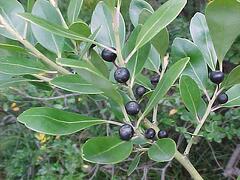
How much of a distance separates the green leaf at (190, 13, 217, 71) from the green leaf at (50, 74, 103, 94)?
22 cm

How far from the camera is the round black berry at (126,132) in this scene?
618mm

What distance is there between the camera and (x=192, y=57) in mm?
747

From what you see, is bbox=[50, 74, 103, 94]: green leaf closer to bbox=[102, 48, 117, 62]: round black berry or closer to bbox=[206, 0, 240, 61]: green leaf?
bbox=[102, 48, 117, 62]: round black berry

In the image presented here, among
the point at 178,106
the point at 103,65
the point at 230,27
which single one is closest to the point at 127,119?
the point at 103,65

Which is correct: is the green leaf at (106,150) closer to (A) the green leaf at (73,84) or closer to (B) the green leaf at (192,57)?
(A) the green leaf at (73,84)

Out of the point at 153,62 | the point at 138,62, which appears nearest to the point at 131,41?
the point at 138,62

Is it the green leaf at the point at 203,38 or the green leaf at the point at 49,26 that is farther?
the green leaf at the point at 203,38

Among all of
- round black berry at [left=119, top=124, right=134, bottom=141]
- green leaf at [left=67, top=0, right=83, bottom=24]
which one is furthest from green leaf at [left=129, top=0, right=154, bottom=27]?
round black berry at [left=119, top=124, right=134, bottom=141]

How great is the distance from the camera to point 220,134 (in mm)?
1779

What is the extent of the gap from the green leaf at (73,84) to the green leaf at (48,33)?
75 mm

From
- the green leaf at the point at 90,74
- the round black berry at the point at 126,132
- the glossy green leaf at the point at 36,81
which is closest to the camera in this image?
the green leaf at the point at 90,74

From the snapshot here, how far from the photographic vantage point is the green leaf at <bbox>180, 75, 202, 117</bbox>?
26.7 inches

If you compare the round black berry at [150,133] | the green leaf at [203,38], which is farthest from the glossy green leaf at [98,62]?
the green leaf at [203,38]

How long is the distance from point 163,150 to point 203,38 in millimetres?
238
